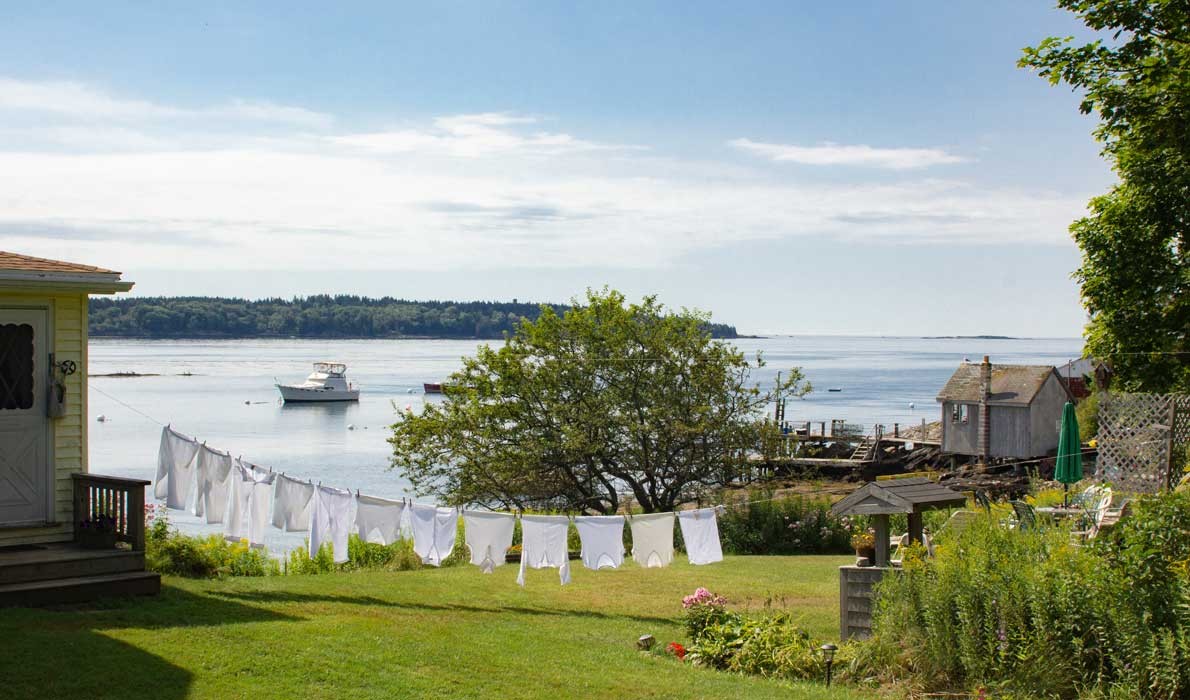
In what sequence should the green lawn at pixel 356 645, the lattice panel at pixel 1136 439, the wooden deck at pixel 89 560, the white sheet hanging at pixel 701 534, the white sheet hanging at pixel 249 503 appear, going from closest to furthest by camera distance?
the green lawn at pixel 356 645 → the wooden deck at pixel 89 560 → the white sheet hanging at pixel 701 534 → the white sheet hanging at pixel 249 503 → the lattice panel at pixel 1136 439

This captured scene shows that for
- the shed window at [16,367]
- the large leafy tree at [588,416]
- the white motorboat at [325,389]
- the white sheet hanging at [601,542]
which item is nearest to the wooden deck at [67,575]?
the shed window at [16,367]

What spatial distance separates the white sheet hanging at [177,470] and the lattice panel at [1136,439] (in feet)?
48.1

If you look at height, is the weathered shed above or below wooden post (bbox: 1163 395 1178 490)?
below

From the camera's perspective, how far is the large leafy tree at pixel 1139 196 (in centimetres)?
1917

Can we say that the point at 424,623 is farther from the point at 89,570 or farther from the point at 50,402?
the point at 50,402

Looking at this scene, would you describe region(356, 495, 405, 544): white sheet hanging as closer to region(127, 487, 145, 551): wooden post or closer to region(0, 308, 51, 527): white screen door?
region(127, 487, 145, 551): wooden post

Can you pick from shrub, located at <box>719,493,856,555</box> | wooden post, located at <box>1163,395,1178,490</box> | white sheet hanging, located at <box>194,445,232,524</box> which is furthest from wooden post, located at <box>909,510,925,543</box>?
shrub, located at <box>719,493,856,555</box>

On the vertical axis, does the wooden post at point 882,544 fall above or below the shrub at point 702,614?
above

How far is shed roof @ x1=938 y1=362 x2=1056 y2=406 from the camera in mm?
53938

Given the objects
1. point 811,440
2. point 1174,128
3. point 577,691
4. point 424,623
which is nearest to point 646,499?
point 1174,128

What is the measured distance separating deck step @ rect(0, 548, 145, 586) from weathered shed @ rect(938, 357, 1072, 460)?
4940 centimetres

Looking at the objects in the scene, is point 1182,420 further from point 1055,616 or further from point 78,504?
point 78,504

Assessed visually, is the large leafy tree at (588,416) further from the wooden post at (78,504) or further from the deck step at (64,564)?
the deck step at (64,564)

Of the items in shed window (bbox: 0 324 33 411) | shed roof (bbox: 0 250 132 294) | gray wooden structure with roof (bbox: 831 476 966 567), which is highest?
shed roof (bbox: 0 250 132 294)
